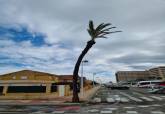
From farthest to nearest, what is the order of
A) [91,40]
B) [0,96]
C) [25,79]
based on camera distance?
[25,79]
[0,96]
[91,40]

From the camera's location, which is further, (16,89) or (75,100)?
(16,89)

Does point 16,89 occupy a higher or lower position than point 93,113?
higher

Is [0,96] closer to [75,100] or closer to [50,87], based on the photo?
[50,87]

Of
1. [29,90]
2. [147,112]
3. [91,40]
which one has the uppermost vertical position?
[91,40]

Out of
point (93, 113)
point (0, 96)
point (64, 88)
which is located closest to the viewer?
point (93, 113)

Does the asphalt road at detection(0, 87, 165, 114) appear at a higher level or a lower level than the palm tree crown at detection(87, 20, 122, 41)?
lower

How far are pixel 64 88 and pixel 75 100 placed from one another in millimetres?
9924

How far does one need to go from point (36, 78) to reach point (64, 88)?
36108 mm

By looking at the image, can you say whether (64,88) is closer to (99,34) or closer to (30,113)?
(99,34)

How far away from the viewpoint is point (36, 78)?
237 feet

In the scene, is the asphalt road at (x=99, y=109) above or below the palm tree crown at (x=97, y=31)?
below

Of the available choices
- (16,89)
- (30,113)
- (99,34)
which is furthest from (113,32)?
(16,89)

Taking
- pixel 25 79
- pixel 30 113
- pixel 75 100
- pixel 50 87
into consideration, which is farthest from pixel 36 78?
pixel 30 113

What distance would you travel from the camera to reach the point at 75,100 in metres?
27.7
